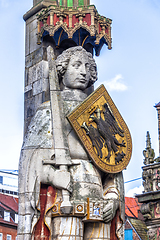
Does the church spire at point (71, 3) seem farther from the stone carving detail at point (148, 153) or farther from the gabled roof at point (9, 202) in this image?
the gabled roof at point (9, 202)

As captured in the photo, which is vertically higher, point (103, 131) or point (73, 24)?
point (73, 24)

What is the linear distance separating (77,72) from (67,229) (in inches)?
113

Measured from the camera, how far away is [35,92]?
1088 cm

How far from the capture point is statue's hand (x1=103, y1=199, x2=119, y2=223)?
8562 millimetres

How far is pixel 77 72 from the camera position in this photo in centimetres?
945

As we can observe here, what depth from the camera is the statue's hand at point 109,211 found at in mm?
8562

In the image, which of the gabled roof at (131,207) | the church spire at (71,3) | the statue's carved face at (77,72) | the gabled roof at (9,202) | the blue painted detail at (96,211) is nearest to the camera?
the blue painted detail at (96,211)

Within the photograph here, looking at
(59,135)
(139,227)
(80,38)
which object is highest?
(80,38)

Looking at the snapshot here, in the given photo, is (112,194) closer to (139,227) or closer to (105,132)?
(105,132)

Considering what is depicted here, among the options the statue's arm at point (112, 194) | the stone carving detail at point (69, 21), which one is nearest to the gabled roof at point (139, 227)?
the stone carving detail at point (69, 21)

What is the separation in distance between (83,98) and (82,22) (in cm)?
211

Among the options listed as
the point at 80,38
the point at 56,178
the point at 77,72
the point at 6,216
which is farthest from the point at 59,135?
the point at 6,216

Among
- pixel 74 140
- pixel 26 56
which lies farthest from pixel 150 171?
pixel 74 140

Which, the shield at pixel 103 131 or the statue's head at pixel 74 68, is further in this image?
the statue's head at pixel 74 68
